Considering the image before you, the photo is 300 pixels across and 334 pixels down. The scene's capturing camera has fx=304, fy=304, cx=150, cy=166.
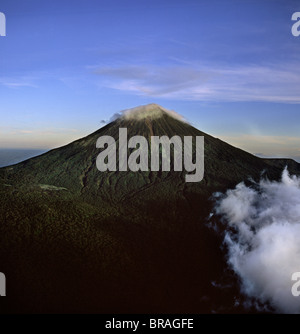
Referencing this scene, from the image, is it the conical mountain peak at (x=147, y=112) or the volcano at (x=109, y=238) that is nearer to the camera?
the volcano at (x=109, y=238)

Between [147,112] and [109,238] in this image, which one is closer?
[109,238]

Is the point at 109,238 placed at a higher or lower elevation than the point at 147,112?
lower

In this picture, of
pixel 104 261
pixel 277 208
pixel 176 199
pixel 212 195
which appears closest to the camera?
pixel 104 261

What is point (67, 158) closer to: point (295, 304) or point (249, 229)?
point (249, 229)

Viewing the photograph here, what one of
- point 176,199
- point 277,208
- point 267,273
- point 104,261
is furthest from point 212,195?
point 104,261
